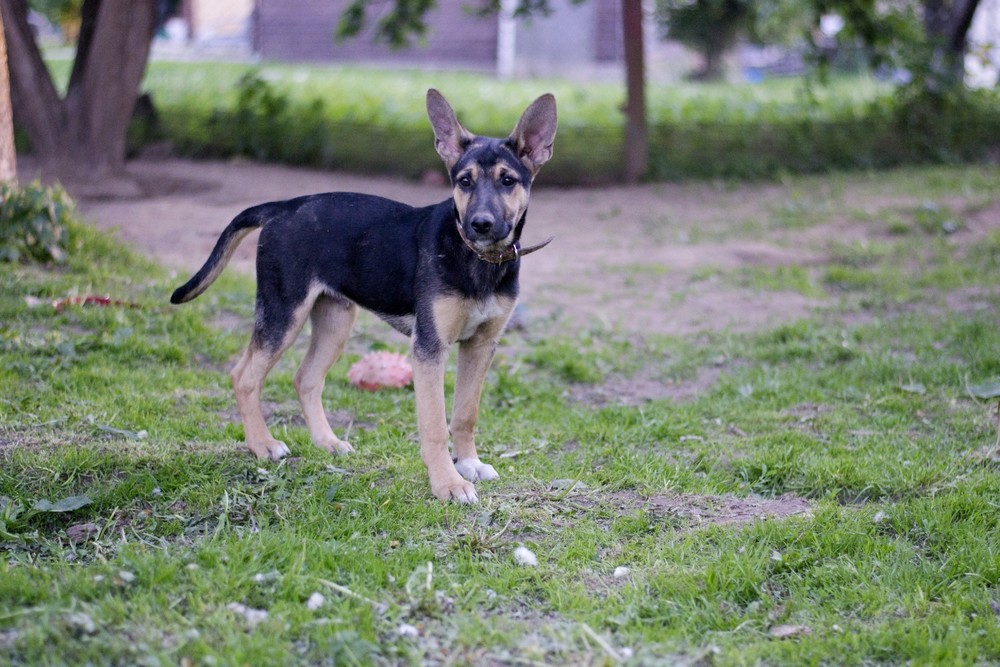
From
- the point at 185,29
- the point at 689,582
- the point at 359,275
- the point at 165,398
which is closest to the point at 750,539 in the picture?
the point at 689,582

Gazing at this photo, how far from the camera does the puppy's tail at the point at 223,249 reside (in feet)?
17.7

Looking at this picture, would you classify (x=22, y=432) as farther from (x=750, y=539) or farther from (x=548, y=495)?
(x=750, y=539)

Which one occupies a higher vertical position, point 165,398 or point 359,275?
point 359,275

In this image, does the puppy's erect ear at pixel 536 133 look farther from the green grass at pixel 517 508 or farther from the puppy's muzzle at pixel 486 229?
the green grass at pixel 517 508

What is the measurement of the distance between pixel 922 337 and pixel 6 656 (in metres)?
6.40

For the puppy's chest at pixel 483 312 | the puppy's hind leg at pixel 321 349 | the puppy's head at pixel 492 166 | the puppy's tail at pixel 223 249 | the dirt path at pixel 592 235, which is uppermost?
the puppy's head at pixel 492 166

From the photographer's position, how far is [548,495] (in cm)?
502

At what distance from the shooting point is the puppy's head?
15.8 ft

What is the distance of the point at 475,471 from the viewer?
5266 millimetres

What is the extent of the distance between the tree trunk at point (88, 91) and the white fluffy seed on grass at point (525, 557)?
8.97 m

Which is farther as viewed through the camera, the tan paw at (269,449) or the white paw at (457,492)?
the tan paw at (269,449)

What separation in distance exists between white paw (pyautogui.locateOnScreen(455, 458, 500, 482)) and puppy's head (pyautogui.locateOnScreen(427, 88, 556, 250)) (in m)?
1.14

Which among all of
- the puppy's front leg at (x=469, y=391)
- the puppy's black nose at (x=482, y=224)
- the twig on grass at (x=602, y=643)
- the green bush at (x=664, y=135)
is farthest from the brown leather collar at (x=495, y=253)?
the green bush at (x=664, y=135)

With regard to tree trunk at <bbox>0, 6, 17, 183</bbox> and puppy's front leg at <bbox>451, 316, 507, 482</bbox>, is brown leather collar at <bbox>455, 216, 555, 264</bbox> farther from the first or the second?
tree trunk at <bbox>0, 6, 17, 183</bbox>
